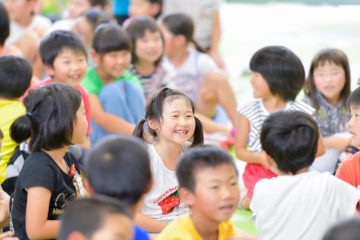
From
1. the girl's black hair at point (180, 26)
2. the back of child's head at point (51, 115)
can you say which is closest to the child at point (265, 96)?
the back of child's head at point (51, 115)

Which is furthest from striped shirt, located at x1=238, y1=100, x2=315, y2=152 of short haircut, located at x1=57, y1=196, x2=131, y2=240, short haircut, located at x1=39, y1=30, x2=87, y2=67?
short haircut, located at x1=57, y1=196, x2=131, y2=240

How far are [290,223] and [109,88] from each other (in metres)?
1.74

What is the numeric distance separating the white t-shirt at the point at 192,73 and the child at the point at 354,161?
176 centimetres

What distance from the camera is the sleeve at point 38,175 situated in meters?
2.44

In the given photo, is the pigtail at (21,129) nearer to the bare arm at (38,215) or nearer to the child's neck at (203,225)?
the bare arm at (38,215)

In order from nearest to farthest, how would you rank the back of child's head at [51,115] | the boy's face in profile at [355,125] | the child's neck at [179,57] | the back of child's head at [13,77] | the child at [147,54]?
the back of child's head at [51,115], the boy's face in profile at [355,125], the back of child's head at [13,77], the child at [147,54], the child's neck at [179,57]

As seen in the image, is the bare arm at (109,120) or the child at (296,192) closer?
the child at (296,192)

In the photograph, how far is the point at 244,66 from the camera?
6.85m

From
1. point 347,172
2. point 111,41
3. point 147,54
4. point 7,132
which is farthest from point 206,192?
point 147,54

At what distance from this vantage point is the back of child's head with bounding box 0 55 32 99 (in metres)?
3.12

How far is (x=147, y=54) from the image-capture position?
419 centimetres

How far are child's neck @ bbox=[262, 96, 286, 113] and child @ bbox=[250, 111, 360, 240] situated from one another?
2.97 feet

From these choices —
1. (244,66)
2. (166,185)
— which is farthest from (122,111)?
(244,66)

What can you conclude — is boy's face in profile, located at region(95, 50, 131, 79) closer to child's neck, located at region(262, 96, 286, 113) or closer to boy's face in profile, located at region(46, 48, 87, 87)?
boy's face in profile, located at region(46, 48, 87, 87)
